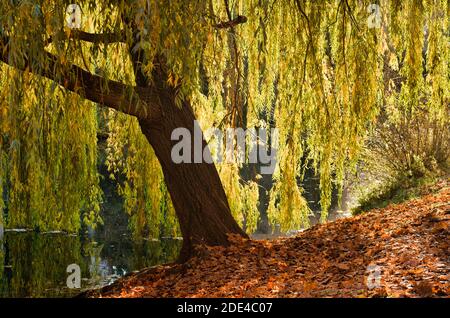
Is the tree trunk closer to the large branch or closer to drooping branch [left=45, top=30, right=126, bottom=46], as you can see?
the large branch

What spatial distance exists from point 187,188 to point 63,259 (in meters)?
3.56

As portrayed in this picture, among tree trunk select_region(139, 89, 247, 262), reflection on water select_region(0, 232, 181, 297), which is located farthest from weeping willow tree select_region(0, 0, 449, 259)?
reflection on water select_region(0, 232, 181, 297)

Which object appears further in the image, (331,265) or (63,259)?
(63,259)

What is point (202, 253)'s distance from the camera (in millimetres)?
5090

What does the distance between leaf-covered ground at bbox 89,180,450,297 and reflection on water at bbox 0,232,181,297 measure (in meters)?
1.80

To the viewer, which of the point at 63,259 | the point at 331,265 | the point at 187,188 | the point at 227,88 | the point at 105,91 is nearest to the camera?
the point at 331,265

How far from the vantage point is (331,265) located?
4.44m

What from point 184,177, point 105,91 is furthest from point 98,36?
point 184,177

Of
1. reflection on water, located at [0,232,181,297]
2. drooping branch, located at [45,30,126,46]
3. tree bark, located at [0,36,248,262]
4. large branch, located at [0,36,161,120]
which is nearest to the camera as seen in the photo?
drooping branch, located at [45,30,126,46]

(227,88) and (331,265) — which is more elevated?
(227,88)

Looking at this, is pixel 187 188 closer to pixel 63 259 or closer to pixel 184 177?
pixel 184 177

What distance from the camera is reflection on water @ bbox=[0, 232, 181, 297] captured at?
6884 millimetres
